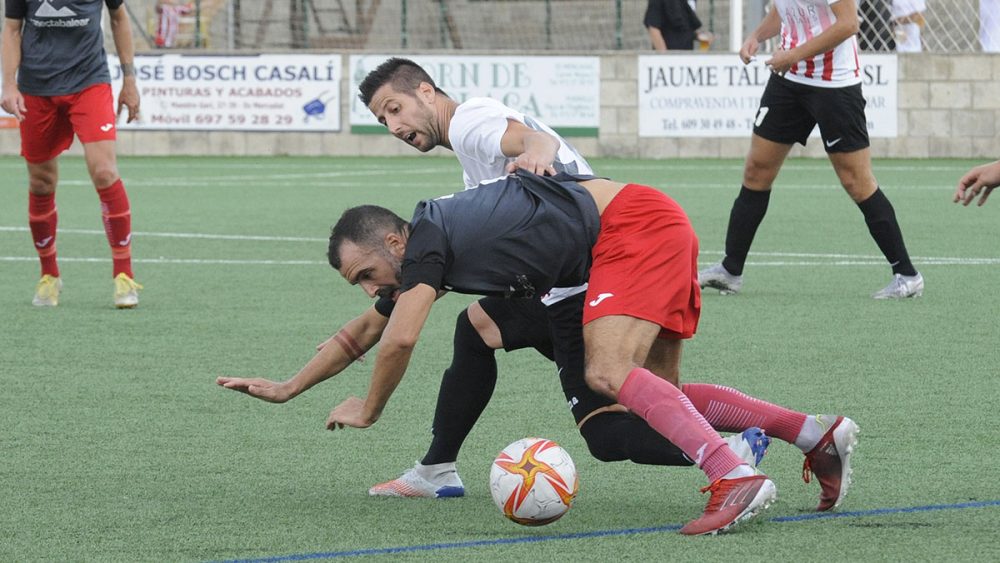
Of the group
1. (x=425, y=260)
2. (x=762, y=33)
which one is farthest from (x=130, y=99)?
(x=425, y=260)

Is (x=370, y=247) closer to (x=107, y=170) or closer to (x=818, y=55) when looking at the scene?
(x=107, y=170)

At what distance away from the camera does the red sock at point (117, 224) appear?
8.84m

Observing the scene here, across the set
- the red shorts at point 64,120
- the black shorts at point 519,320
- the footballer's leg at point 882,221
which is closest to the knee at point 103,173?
the red shorts at point 64,120

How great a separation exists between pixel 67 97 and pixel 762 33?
366cm

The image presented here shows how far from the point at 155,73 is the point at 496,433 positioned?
16264 mm

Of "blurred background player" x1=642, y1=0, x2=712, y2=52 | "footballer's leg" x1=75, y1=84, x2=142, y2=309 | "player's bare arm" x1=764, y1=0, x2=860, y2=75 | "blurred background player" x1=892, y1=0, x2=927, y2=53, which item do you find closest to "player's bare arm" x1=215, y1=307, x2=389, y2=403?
"footballer's leg" x1=75, y1=84, x2=142, y2=309

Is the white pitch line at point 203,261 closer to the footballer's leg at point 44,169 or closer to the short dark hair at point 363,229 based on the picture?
the footballer's leg at point 44,169

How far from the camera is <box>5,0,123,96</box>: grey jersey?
876 centimetres

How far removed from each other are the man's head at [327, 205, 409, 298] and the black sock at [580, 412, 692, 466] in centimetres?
68

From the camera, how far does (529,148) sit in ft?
16.1

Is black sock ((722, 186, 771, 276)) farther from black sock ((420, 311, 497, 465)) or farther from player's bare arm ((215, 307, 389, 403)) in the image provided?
player's bare arm ((215, 307, 389, 403))

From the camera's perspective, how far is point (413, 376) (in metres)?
6.84

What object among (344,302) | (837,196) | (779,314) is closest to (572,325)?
(779,314)

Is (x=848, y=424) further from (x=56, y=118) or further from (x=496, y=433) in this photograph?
(x=56, y=118)
